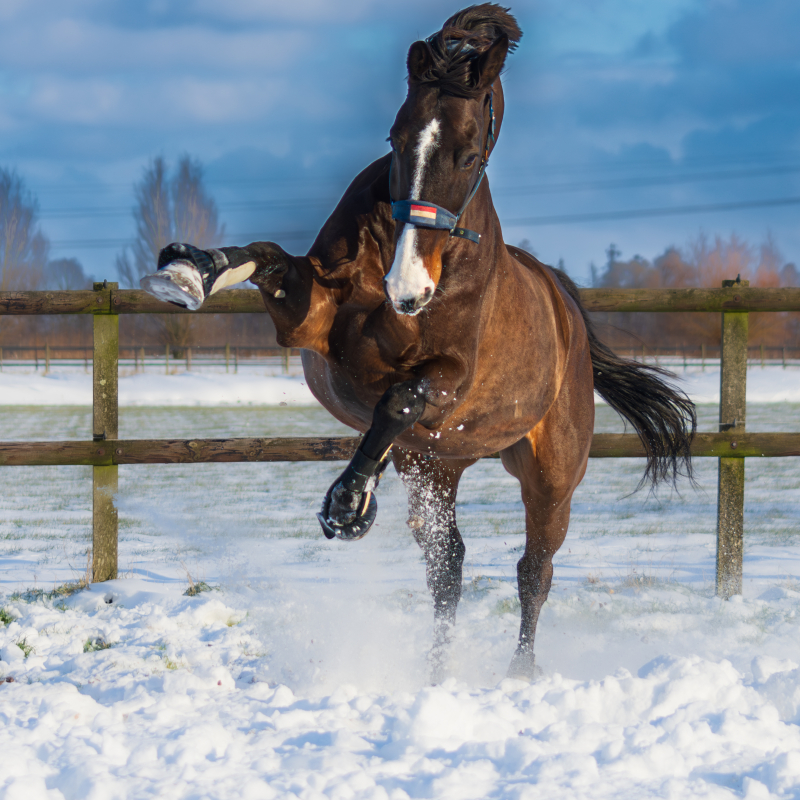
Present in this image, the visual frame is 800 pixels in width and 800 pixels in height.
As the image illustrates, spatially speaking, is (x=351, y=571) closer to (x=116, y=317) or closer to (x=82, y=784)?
(x=116, y=317)

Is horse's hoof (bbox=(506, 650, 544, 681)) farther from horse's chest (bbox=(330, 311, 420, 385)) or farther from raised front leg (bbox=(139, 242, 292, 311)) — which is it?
raised front leg (bbox=(139, 242, 292, 311))

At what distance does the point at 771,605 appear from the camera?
12.8ft

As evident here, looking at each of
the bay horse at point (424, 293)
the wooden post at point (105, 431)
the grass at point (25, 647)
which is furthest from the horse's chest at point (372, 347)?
the wooden post at point (105, 431)

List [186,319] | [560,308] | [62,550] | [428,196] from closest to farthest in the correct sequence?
[428,196]
[560,308]
[62,550]
[186,319]

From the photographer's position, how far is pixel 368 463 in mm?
2434

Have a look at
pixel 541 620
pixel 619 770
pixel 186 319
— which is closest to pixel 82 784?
pixel 619 770

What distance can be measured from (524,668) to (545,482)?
29.9 inches

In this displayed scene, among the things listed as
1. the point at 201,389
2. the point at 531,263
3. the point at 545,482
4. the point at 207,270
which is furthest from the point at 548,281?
the point at 201,389

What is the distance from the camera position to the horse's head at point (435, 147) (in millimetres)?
2145

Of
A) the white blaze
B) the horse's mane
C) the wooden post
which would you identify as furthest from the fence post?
the wooden post

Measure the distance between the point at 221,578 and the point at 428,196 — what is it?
282 centimetres

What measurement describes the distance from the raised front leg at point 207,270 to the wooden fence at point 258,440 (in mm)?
1651

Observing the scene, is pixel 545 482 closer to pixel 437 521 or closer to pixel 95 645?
pixel 437 521

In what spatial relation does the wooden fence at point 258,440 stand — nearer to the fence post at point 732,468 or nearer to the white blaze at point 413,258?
the fence post at point 732,468
